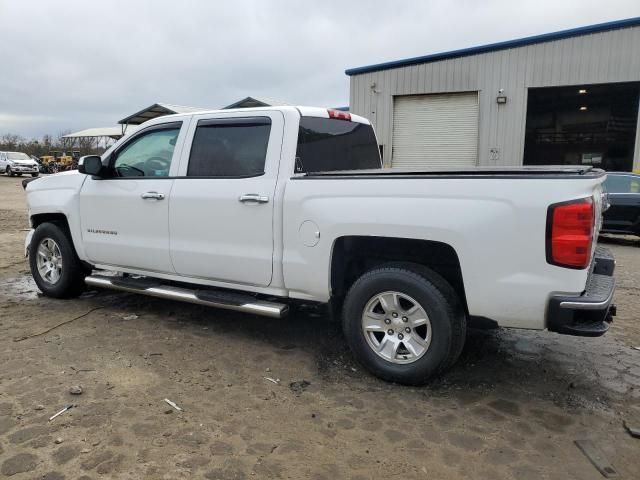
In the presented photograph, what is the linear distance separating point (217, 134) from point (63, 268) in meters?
2.40

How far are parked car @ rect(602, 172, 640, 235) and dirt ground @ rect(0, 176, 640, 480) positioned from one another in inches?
264

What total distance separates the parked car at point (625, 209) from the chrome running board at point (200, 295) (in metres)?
9.18

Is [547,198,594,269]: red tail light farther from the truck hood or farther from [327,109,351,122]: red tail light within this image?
the truck hood

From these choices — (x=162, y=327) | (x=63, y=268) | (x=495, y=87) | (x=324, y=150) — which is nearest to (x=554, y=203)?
(x=324, y=150)

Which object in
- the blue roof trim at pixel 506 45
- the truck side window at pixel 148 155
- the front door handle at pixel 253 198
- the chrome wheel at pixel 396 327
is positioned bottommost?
the chrome wheel at pixel 396 327

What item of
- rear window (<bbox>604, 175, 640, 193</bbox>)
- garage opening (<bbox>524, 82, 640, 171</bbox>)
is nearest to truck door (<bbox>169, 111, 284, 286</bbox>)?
rear window (<bbox>604, 175, 640, 193</bbox>)

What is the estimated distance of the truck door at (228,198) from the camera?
4.00 metres

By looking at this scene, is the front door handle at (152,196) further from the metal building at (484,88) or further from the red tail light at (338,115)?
the metal building at (484,88)

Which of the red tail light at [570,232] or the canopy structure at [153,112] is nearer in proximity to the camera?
the red tail light at [570,232]

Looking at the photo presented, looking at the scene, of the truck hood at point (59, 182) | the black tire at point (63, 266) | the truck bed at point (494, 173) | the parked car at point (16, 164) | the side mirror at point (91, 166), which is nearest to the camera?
the truck bed at point (494, 173)

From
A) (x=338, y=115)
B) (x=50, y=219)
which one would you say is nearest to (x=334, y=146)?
(x=338, y=115)

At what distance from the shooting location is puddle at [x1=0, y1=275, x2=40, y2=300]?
579 cm

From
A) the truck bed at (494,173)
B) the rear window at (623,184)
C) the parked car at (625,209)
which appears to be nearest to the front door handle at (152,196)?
the truck bed at (494,173)

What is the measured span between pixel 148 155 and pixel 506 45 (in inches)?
503
